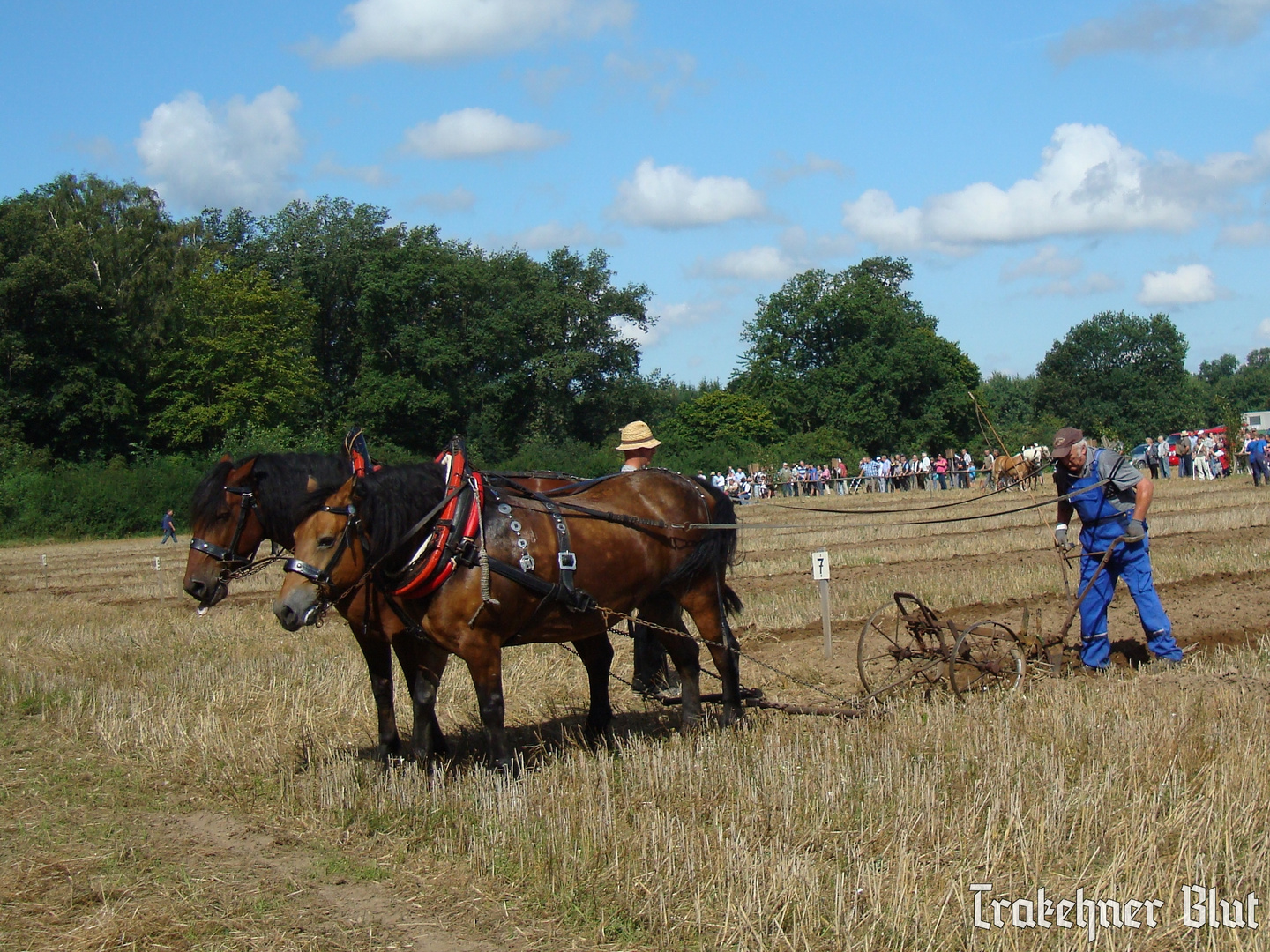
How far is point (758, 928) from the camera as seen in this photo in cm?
429

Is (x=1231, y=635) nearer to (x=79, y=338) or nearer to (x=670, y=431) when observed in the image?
(x=79, y=338)

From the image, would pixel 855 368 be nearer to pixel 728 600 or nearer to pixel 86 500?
pixel 86 500

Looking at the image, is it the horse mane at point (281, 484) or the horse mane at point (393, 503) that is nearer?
the horse mane at point (393, 503)

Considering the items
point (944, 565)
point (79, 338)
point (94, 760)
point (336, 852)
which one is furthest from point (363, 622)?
point (79, 338)

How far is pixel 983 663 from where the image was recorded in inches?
311

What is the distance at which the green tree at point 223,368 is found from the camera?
53.9 meters

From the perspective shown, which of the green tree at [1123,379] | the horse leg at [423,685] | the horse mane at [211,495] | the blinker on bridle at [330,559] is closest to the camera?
the blinker on bridle at [330,559]

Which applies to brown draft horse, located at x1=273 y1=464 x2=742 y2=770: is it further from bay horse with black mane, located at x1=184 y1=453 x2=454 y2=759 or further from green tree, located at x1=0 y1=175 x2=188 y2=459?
green tree, located at x1=0 y1=175 x2=188 y2=459

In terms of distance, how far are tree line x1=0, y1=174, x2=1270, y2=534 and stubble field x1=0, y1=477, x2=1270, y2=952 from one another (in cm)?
3468

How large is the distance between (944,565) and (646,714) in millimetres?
9848

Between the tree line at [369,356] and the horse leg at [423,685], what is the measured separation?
1415 inches

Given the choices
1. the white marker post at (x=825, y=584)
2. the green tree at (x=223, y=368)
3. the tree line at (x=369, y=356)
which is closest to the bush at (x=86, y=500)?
the tree line at (x=369, y=356)

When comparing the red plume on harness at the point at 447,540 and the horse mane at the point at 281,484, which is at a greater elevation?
the horse mane at the point at 281,484

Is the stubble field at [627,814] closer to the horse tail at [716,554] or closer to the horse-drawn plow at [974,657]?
the horse-drawn plow at [974,657]
